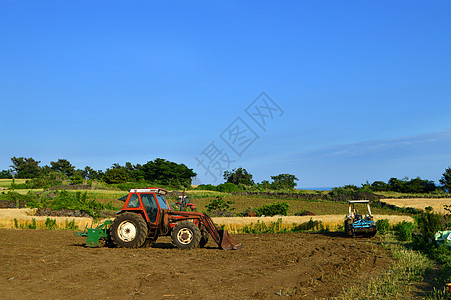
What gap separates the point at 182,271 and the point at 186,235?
401 cm

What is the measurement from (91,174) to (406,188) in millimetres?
63642

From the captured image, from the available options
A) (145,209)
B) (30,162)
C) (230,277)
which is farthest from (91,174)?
(230,277)

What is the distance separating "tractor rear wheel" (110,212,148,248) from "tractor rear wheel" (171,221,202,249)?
3.63ft

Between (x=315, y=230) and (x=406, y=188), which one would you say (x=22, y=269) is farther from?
(x=406, y=188)

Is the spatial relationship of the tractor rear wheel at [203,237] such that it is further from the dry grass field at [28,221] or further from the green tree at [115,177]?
the green tree at [115,177]

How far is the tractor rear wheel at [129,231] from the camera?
45.8 feet

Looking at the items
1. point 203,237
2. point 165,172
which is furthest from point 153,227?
point 165,172

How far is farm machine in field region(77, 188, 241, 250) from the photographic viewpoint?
1398cm

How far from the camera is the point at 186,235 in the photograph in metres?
14.0

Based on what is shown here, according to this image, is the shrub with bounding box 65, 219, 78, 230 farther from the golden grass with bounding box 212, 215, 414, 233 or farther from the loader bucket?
the loader bucket

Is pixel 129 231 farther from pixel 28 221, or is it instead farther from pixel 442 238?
pixel 28 221

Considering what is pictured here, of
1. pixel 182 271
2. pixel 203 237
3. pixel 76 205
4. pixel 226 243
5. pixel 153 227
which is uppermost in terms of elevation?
pixel 76 205

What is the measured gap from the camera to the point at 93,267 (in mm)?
10359

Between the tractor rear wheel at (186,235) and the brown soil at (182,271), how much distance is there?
0.42 meters
